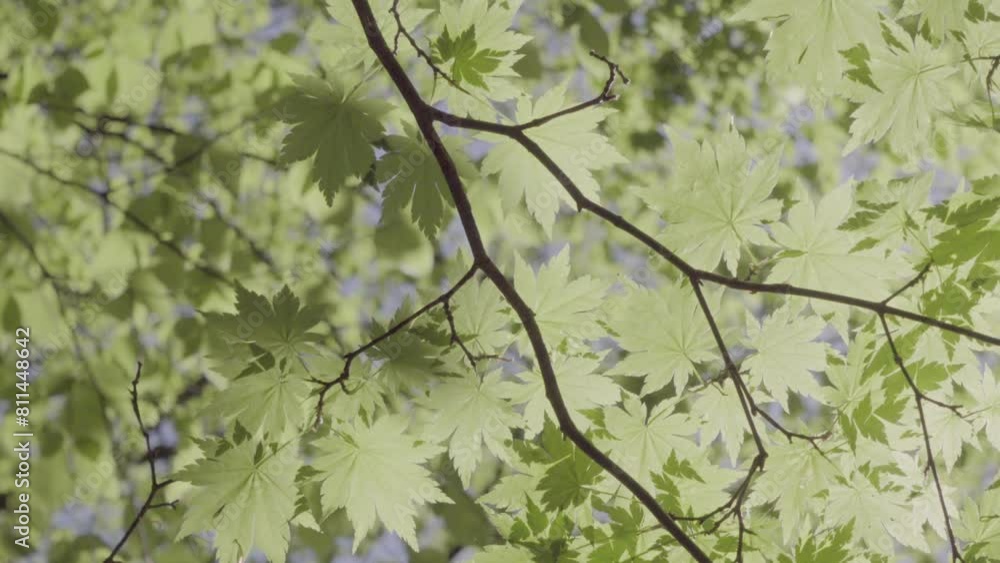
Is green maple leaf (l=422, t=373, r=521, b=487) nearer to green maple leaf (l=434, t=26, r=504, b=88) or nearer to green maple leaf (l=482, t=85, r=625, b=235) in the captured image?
green maple leaf (l=482, t=85, r=625, b=235)

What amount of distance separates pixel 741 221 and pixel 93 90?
7.08 ft

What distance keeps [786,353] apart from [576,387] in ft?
0.89

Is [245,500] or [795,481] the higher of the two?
[245,500]

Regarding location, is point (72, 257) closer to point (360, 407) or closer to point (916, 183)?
point (360, 407)

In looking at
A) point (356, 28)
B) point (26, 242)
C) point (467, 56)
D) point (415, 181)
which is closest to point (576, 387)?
point (415, 181)

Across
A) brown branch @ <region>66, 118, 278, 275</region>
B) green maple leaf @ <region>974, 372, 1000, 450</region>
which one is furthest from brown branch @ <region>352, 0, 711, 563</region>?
brown branch @ <region>66, 118, 278, 275</region>

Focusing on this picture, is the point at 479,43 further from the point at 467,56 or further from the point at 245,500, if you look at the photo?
the point at 245,500

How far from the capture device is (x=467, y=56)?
1075mm

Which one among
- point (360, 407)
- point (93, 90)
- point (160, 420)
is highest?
point (93, 90)

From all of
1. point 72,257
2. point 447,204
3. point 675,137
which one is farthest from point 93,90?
point 675,137

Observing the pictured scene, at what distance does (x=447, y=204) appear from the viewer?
1.14 m

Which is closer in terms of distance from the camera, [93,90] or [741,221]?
[741,221]

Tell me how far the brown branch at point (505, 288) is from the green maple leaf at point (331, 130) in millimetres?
77

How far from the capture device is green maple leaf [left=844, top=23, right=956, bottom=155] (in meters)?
1.11
